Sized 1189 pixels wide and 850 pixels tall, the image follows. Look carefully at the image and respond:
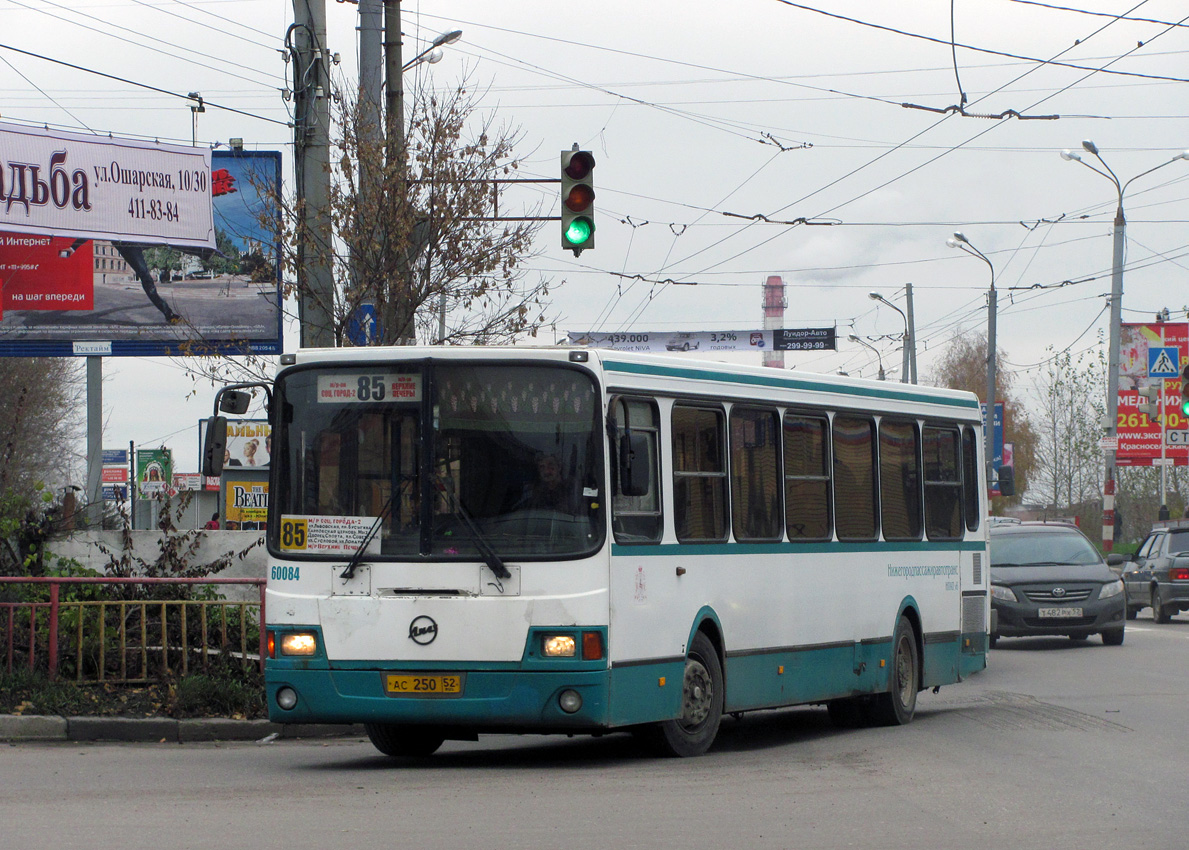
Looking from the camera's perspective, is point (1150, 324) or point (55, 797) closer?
point (55, 797)

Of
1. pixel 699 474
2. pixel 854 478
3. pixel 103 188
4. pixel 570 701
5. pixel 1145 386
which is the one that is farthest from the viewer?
pixel 1145 386

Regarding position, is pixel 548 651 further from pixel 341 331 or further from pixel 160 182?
pixel 160 182

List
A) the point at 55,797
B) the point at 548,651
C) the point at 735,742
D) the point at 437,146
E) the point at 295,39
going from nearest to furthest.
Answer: the point at 55,797 → the point at 548,651 → the point at 735,742 → the point at 295,39 → the point at 437,146

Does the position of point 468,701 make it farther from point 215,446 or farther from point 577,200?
point 577,200

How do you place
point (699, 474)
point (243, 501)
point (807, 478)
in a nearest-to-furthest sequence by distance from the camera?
point (699, 474), point (807, 478), point (243, 501)

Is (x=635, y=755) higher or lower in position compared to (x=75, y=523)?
lower

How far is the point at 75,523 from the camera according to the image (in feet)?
51.4

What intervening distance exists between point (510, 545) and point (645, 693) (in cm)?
121

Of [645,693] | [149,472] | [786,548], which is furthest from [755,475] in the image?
[149,472]

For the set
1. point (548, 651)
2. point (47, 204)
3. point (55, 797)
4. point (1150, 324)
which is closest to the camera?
point (55, 797)

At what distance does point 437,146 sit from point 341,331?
6.67ft

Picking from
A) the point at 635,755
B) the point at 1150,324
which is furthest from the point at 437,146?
the point at 1150,324

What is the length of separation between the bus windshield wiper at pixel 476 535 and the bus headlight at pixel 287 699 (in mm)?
1441

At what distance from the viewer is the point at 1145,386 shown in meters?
48.2
